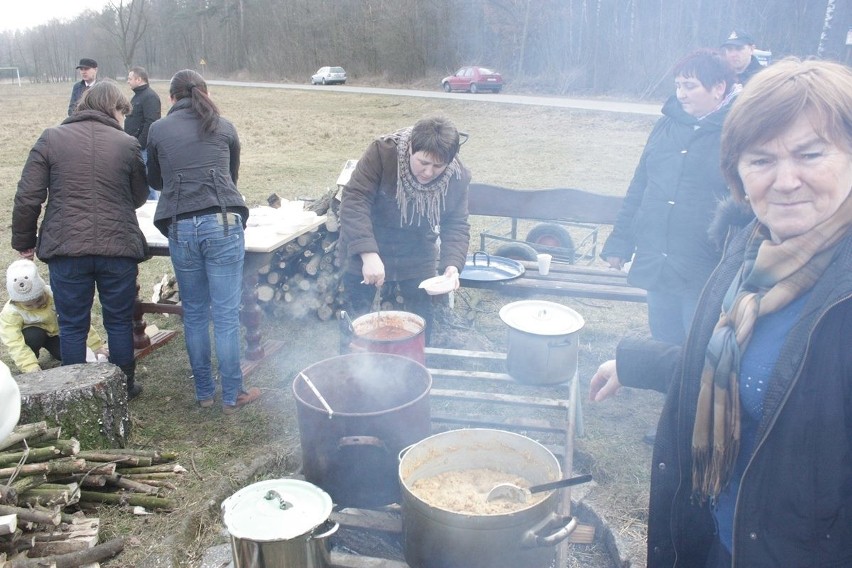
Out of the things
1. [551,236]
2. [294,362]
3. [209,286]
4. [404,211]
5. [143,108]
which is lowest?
[294,362]

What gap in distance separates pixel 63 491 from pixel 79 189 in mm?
1635

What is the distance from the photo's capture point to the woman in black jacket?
2.92 metres

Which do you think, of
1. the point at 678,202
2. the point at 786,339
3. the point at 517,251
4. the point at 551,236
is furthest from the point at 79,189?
the point at 551,236

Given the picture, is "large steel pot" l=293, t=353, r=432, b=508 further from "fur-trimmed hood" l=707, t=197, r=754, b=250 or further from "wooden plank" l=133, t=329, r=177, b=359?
"wooden plank" l=133, t=329, r=177, b=359

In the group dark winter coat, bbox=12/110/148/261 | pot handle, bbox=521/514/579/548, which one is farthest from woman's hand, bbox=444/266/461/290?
dark winter coat, bbox=12/110/148/261

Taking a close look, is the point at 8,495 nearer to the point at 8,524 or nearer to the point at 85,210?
the point at 8,524

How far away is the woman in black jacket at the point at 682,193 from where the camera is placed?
2.92m

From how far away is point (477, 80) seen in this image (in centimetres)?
2200

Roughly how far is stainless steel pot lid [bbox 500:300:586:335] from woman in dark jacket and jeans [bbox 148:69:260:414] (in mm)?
1648

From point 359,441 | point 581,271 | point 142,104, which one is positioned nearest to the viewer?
point 359,441

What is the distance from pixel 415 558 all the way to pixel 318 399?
0.73 metres

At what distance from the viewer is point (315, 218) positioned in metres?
4.89

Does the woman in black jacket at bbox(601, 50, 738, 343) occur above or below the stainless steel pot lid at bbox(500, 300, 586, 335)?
above

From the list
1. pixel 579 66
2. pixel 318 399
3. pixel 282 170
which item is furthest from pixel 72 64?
pixel 318 399
